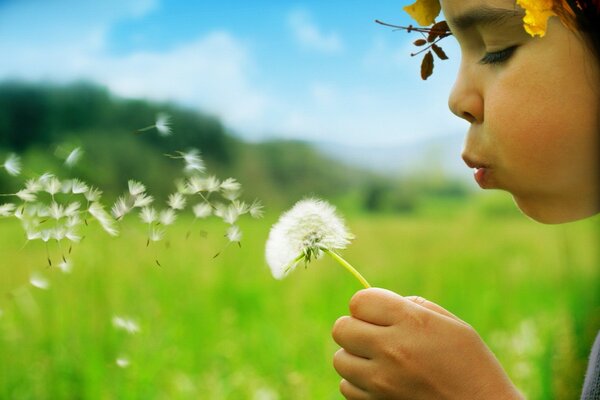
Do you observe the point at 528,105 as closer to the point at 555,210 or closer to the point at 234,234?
the point at 555,210

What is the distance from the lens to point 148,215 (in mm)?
486

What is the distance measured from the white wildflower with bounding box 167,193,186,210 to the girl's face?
0.68 ft

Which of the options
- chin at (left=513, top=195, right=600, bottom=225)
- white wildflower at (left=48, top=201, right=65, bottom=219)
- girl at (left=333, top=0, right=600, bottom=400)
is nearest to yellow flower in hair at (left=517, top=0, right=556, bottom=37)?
girl at (left=333, top=0, right=600, bottom=400)

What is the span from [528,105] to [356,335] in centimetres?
19

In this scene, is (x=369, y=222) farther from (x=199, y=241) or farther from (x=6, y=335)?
(x=6, y=335)

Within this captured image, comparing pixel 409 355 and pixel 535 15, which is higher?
pixel 535 15

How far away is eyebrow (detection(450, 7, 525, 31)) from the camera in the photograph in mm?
434

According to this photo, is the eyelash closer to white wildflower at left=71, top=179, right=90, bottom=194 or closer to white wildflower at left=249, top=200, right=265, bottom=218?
white wildflower at left=249, top=200, right=265, bottom=218

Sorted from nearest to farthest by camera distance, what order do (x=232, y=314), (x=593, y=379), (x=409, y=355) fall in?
(x=409, y=355) → (x=593, y=379) → (x=232, y=314)

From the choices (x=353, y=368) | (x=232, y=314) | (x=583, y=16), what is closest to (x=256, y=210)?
(x=353, y=368)

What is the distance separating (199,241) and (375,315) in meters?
1.19

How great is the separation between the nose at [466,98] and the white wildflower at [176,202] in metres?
0.21

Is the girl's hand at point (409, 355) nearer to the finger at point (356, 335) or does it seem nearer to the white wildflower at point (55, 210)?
the finger at point (356, 335)

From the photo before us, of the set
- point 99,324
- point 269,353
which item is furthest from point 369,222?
point 99,324
